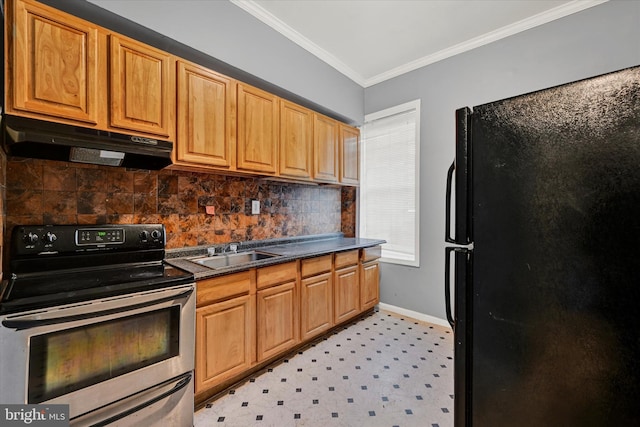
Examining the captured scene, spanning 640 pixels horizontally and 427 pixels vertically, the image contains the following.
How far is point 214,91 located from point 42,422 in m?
2.02

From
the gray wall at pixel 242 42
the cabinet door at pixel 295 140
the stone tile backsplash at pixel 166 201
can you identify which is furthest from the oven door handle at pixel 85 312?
the gray wall at pixel 242 42

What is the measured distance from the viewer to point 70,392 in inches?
48.8

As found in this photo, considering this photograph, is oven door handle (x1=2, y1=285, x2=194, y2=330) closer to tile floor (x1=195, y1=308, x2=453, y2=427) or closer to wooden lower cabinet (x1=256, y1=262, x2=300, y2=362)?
wooden lower cabinet (x1=256, y1=262, x2=300, y2=362)

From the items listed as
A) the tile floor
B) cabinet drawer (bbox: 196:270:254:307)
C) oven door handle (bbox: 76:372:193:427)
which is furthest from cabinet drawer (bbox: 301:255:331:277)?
oven door handle (bbox: 76:372:193:427)

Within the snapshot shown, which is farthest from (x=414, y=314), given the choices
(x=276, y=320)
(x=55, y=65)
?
(x=55, y=65)

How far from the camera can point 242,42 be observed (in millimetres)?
2314

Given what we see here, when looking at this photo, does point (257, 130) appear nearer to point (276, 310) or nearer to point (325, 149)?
point (325, 149)

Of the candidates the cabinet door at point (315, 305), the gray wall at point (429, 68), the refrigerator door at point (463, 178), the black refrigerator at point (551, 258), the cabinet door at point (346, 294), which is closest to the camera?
the black refrigerator at point (551, 258)

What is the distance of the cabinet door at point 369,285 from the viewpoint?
3105 millimetres

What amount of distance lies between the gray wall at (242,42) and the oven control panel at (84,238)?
1317mm

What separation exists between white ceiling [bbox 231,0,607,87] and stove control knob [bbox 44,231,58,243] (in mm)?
2104

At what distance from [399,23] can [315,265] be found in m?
2.35

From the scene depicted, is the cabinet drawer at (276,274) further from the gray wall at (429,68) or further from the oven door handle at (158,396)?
the gray wall at (429,68)

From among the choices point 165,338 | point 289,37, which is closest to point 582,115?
point 165,338
